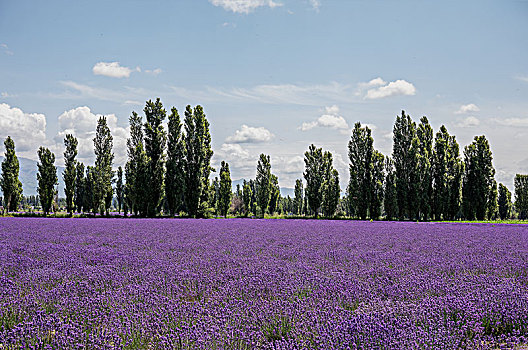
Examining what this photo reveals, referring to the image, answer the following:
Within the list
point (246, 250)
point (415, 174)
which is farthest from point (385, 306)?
point (415, 174)

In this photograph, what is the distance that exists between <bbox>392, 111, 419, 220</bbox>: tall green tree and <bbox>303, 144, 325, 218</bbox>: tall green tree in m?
9.39

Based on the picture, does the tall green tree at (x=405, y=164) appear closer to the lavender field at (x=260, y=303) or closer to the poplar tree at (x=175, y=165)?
the poplar tree at (x=175, y=165)

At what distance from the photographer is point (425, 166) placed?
3712 centimetres

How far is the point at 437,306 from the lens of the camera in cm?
371

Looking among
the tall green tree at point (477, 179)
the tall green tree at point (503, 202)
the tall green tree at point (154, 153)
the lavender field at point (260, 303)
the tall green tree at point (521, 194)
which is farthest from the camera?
the tall green tree at point (503, 202)

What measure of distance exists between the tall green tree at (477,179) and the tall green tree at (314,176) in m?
17.0

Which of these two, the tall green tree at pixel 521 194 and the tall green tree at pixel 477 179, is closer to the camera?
the tall green tree at pixel 477 179

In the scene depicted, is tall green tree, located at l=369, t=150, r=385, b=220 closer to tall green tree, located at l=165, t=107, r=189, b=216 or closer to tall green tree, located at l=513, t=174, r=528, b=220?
tall green tree, located at l=165, t=107, r=189, b=216

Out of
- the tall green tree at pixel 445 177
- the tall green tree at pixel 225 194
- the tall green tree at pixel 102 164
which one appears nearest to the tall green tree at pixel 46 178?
the tall green tree at pixel 102 164

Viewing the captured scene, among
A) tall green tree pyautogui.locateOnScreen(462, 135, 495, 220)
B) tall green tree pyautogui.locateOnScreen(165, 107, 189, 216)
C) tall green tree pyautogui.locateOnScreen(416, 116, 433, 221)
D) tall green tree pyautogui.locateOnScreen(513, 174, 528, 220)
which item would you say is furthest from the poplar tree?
Result: tall green tree pyautogui.locateOnScreen(513, 174, 528, 220)

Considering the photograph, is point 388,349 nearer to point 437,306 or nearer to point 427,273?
point 437,306

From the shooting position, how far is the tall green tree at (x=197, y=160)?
3391 centimetres

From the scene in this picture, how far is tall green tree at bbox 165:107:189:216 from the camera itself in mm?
34125

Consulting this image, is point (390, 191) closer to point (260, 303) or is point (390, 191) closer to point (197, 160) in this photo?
point (197, 160)
